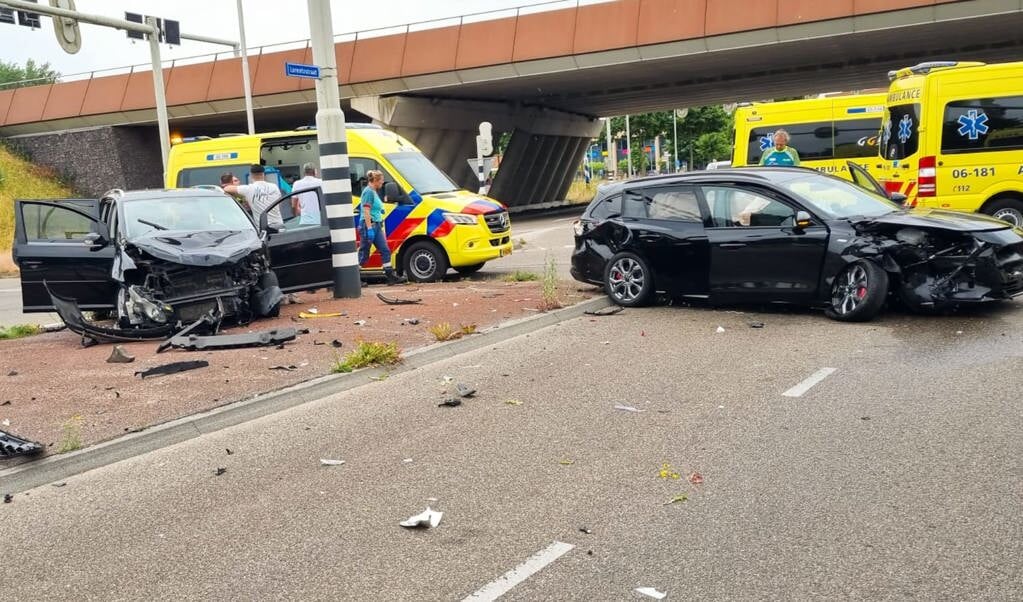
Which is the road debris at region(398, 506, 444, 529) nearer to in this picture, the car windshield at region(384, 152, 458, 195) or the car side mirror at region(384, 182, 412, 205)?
the car side mirror at region(384, 182, 412, 205)

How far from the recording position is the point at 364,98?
32.8 m

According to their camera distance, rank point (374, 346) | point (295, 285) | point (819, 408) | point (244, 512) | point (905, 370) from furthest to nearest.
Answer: point (295, 285) → point (374, 346) → point (905, 370) → point (819, 408) → point (244, 512)

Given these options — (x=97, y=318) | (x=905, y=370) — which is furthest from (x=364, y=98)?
(x=905, y=370)

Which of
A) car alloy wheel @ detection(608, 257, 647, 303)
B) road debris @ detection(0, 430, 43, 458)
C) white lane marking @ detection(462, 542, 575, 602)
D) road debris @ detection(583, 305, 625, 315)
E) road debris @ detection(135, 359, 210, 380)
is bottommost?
road debris @ detection(583, 305, 625, 315)

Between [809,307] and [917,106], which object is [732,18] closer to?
[917,106]

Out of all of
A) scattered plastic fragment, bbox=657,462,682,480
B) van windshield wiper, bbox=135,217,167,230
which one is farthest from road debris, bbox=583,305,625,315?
scattered plastic fragment, bbox=657,462,682,480

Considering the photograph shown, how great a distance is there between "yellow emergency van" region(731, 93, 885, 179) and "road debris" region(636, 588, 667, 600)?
52.3 feet

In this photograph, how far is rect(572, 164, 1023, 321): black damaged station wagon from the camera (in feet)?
29.1

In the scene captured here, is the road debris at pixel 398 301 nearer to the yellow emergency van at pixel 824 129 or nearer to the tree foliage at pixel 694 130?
the yellow emergency van at pixel 824 129

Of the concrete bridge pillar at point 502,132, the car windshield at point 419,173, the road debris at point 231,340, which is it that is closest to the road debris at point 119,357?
the road debris at point 231,340

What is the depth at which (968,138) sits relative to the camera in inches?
531

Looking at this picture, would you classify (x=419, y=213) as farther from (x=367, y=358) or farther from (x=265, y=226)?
(x=367, y=358)

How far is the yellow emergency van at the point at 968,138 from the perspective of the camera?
13320 millimetres

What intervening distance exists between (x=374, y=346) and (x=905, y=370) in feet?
14.2
